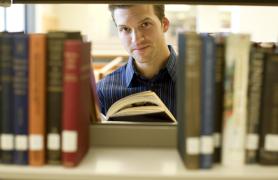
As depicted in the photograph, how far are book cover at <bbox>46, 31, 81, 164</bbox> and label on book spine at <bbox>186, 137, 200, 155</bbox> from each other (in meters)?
0.33

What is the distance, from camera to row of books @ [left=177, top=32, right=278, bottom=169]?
3.07 feet

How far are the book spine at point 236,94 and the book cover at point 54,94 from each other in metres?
0.42

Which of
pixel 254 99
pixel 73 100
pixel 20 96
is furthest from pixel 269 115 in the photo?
pixel 20 96

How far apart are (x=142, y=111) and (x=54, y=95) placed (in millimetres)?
336

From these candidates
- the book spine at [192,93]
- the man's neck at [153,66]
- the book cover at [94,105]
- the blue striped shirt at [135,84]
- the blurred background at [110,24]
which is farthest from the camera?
the blurred background at [110,24]

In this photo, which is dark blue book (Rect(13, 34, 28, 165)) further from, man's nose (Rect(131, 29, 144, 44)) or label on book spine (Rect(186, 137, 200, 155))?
man's nose (Rect(131, 29, 144, 44))

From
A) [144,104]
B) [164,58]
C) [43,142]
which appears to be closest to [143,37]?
[164,58]

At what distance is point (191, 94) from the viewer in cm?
94

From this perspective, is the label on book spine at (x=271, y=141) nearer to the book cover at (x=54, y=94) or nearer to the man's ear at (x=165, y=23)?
the book cover at (x=54, y=94)

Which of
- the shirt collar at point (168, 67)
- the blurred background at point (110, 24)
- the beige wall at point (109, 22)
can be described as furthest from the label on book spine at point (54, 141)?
the beige wall at point (109, 22)

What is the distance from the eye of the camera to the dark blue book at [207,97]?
3.05 ft

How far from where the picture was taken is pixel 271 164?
0.99 meters

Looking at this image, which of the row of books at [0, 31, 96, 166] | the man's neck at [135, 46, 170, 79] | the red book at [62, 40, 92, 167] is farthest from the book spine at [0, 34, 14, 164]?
the man's neck at [135, 46, 170, 79]

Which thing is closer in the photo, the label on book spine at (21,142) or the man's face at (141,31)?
the label on book spine at (21,142)
